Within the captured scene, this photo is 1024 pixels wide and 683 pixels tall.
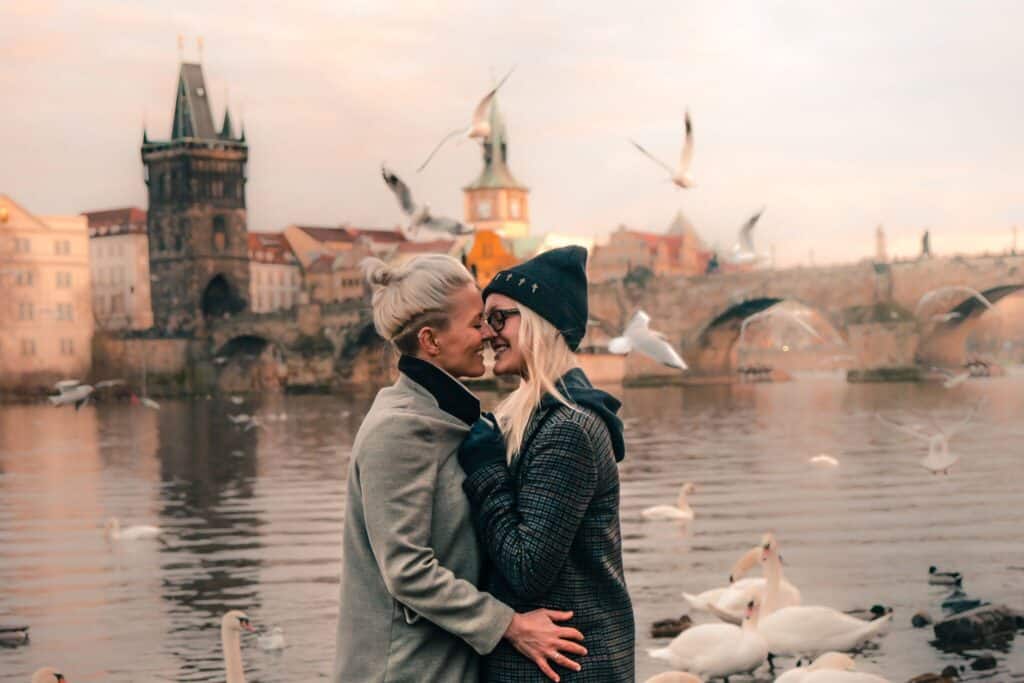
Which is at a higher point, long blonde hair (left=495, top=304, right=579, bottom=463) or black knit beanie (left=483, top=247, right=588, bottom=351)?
black knit beanie (left=483, top=247, right=588, bottom=351)

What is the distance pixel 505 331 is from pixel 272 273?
8865 cm

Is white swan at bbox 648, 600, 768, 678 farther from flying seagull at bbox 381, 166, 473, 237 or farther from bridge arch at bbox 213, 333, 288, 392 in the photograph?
bridge arch at bbox 213, 333, 288, 392

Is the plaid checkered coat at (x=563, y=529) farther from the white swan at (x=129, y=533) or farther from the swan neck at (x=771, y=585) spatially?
the white swan at (x=129, y=533)

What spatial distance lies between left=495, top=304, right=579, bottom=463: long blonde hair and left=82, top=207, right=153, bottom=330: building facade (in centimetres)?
8237

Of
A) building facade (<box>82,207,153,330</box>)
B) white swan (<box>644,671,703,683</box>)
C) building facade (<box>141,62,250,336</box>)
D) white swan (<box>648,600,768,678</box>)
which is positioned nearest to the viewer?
white swan (<box>644,671,703,683</box>)

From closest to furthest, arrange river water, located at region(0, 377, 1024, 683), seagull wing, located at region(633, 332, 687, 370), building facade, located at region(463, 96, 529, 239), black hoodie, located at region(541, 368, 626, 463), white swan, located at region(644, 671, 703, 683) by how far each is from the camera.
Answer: black hoodie, located at region(541, 368, 626, 463)
white swan, located at region(644, 671, 703, 683)
river water, located at region(0, 377, 1024, 683)
seagull wing, located at region(633, 332, 687, 370)
building facade, located at region(463, 96, 529, 239)

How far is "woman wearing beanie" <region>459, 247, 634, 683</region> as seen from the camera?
2730mm

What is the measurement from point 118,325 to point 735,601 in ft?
262

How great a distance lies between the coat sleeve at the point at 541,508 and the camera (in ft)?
8.91

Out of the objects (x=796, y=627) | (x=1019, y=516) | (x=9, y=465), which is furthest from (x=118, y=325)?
(x=796, y=627)

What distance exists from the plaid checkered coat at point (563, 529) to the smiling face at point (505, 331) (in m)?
0.12

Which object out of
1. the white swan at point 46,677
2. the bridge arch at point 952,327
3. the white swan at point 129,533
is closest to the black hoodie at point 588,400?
the white swan at point 46,677

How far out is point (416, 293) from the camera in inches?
113

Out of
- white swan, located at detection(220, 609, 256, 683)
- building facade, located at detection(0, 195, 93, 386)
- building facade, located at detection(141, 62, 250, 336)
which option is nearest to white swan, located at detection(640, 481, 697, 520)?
white swan, located at detection(220, 609, 256, 683)
